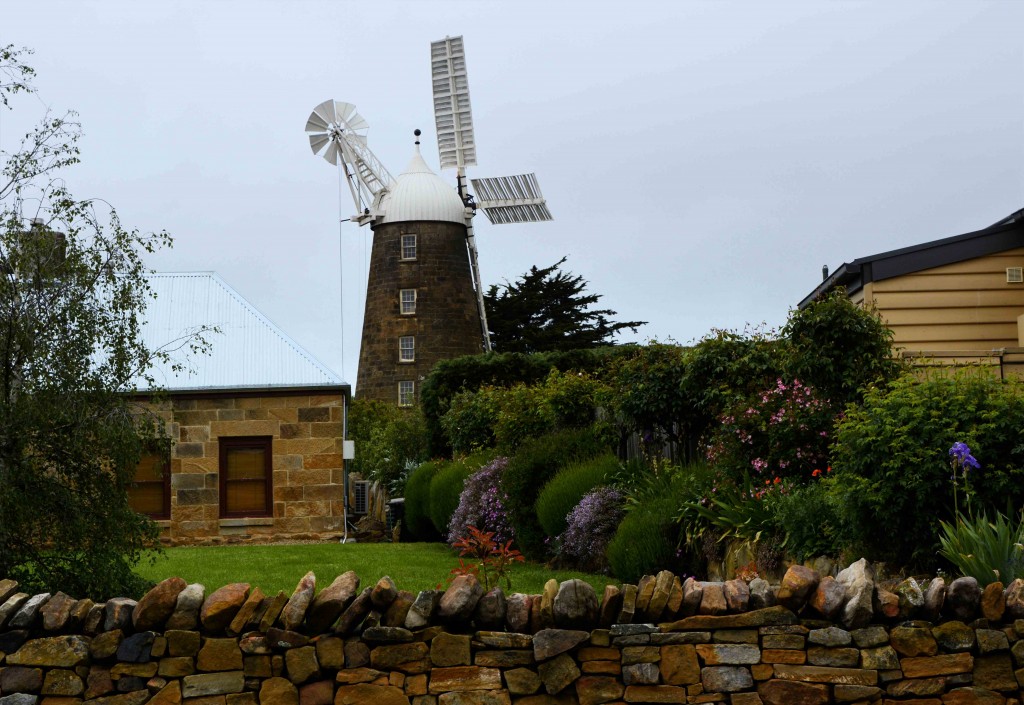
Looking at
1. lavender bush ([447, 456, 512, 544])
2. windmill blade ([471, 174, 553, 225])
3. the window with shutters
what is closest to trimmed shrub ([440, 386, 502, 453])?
lavender bush ([447, 456, 512, 544])

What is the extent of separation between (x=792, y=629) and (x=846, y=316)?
16.5ft

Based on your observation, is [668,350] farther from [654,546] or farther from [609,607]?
[609,607]

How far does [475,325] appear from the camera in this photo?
43.4 metres

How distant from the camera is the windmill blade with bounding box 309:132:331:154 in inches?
1780

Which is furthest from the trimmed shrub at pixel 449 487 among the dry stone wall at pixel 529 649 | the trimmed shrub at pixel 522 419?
the dry stone wall at pixel 529 649

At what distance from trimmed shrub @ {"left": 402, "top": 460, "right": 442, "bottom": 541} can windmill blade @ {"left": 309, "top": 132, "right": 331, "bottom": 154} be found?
2385 cm

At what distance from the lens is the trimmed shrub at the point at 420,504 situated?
2303cm

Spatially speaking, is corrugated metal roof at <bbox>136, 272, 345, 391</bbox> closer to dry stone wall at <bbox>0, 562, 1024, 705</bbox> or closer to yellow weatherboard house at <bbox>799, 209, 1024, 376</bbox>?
yellow weatherboard house at <bbox>799, 209, 1024, 376</bbox>

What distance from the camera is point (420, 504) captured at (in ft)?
75.9

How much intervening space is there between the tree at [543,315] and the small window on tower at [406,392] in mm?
6601

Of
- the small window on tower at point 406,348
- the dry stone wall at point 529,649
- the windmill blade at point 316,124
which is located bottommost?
the dry stone wall at point 529,649

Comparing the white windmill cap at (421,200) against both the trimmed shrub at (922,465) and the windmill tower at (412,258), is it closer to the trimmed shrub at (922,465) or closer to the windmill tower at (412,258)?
the windmill tower at (412,258)

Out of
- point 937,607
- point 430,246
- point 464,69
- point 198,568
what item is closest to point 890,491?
point 937,607

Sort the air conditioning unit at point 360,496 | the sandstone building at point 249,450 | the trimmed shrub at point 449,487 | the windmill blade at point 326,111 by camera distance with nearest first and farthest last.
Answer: the trimmed shrub at point 449,487 < the sandstone building at point 249,450 < the air conditioning unit at point 360,496 < the windmill blade at point 326,111
